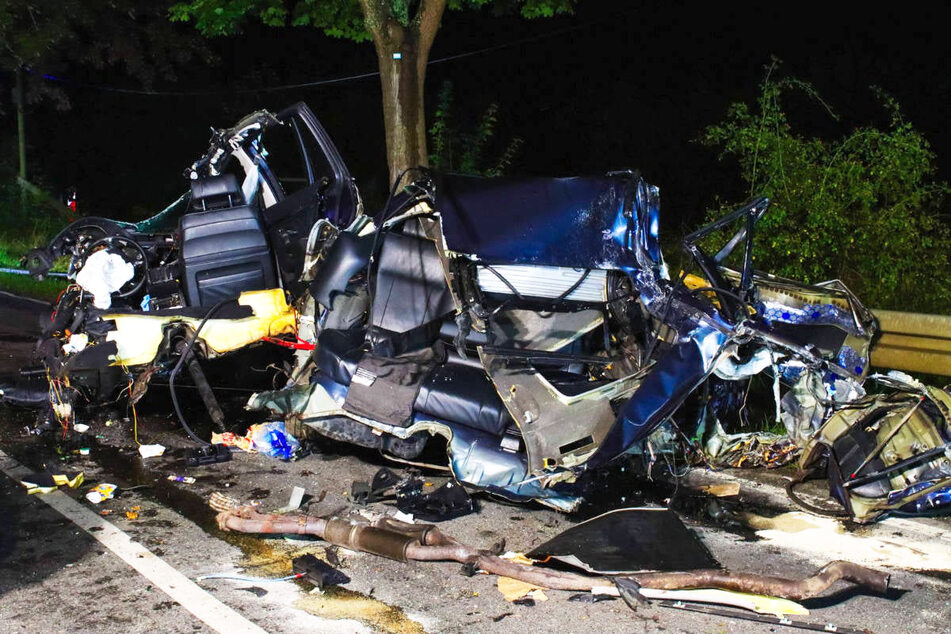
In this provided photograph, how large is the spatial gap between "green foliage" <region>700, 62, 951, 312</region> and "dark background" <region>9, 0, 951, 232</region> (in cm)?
774

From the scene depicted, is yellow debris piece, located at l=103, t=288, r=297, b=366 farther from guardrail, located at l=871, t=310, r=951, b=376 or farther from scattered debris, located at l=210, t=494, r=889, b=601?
guardrail, located at l=871, t=310, r=951, b=376

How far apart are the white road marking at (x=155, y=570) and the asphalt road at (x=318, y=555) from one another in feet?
0.09

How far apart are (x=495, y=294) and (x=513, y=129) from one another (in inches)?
645

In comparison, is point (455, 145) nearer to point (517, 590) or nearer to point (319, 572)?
point (319, 572)

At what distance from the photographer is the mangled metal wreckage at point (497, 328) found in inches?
191

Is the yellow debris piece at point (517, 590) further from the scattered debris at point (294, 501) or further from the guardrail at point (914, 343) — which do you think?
the guardrail at point (914, 343)

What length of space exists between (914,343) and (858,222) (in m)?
2.04

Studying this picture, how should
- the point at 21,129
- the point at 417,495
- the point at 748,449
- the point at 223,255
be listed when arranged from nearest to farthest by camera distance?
1. the point at 417,495
2. the point at 748,449
3. the point at 223,255
4. the point at 21,129

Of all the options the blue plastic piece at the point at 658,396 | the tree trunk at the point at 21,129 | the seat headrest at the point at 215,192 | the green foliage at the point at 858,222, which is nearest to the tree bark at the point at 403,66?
the green foliage at the point at 858,222

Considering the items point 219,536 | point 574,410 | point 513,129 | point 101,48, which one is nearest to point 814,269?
point 574,410

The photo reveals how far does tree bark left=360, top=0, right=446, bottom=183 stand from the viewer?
35.3 feet

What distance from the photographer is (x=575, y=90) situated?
2133 cm

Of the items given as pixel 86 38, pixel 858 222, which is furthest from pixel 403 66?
pixel 86 38

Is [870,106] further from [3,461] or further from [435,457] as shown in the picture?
[3,461]
